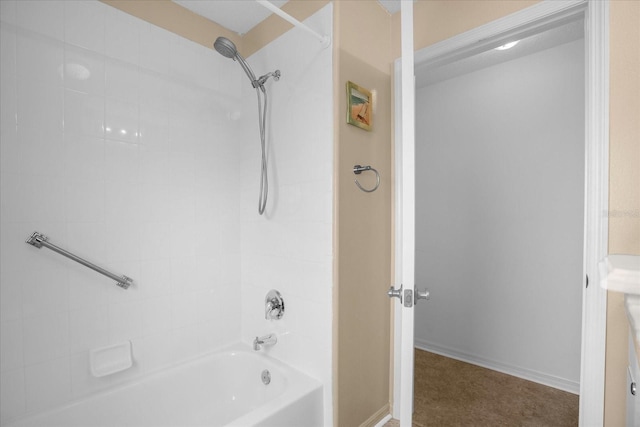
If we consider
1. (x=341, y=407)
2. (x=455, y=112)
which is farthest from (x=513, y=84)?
(x=341, y=407)

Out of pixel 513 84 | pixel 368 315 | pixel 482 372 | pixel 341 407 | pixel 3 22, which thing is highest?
pixel 513 84

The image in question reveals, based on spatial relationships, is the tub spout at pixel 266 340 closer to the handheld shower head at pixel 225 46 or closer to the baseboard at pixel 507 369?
the handheld shower head at pixel 225 46

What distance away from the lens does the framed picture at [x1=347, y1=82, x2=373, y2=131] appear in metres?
1.66

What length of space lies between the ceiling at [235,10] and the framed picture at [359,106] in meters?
0.58

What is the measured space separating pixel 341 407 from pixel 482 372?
1.47 metres

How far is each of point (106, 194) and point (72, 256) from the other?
33cm

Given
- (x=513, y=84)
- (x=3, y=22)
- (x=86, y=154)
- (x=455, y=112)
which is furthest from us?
(x=455, y=112)

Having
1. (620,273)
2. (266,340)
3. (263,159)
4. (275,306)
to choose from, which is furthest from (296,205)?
(620,273)

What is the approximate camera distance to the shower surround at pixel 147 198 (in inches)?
56.2

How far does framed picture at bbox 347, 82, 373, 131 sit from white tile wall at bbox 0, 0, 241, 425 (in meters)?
0.88

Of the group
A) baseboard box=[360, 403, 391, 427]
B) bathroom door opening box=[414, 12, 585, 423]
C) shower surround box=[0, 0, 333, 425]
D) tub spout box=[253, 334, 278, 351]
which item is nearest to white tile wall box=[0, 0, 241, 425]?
shower surround box=[0, 0, 333, 425]

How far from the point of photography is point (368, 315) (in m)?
1.85

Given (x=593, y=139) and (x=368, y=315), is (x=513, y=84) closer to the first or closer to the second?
(x=593, y=139)

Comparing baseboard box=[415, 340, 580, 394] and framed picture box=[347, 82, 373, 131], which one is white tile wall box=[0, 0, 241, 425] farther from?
baseboard box=[415, 340, 580, 394]
